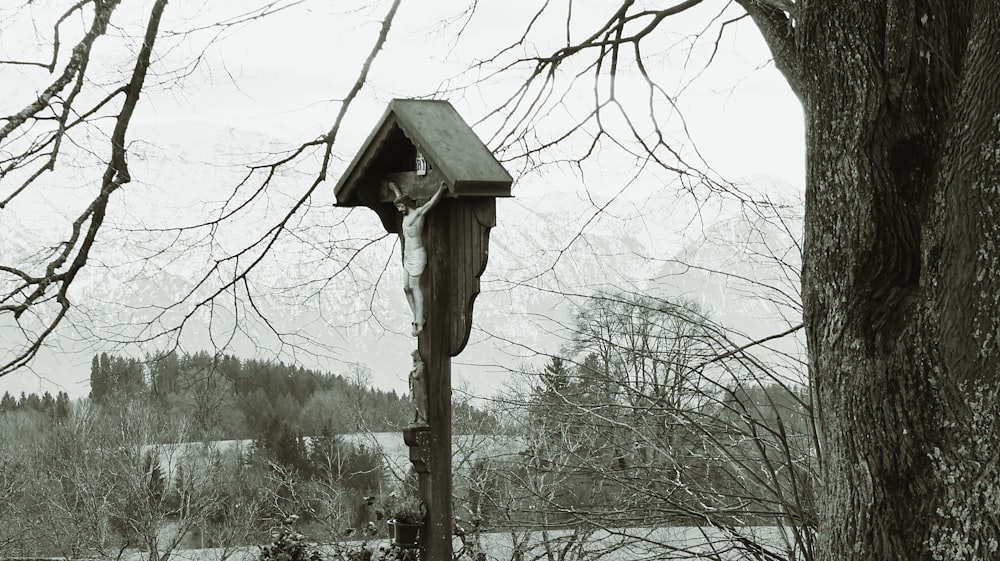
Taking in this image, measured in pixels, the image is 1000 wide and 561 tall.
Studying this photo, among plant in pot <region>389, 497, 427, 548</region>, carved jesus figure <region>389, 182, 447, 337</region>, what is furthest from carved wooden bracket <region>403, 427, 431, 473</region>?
carved jesus figure <region>389, 182, 447, 337</region>

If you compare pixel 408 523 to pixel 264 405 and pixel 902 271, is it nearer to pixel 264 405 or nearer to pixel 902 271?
pixel 902 271

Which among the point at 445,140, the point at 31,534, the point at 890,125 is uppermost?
the point at 445,140

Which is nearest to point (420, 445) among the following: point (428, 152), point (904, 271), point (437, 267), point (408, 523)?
point (408, 523)

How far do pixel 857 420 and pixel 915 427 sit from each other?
168 mm

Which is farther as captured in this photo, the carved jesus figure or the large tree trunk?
the carved jesus figure

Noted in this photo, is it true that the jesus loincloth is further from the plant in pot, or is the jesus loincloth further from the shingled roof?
the plant in pot

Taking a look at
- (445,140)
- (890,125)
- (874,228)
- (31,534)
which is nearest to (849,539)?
(874,228)

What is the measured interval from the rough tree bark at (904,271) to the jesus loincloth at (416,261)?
1420 millimetres

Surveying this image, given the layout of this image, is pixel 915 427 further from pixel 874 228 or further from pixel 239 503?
pixel 239 503

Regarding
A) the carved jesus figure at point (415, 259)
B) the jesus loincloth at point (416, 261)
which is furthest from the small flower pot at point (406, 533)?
the jesus loincloth at point (416, 261)

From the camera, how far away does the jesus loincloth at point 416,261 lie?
3867mm

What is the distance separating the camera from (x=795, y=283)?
496 centimetres

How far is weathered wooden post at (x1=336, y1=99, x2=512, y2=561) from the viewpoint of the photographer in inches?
150

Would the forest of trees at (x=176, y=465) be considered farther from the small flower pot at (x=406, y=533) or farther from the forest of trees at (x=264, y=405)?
the small flower pot at (x=406, y=533)
